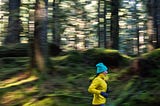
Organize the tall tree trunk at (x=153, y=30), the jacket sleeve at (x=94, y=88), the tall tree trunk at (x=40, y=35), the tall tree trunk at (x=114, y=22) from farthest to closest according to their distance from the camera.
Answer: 1. the tall tree trunk at (x=114, y=22)
2. the tall tree trunk at (x=153, y=30)
3. the tall tree trunk at (x=40, y=35)
4. the jacket sleeve at (x=94, y=88)

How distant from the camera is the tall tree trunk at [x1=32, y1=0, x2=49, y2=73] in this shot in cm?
1311

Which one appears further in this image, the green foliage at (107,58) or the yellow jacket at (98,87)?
the green foliage at (107,58)

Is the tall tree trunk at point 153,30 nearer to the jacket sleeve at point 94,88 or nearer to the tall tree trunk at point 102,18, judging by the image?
the jacket sleeve at point 94,88

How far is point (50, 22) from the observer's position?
14.5 m

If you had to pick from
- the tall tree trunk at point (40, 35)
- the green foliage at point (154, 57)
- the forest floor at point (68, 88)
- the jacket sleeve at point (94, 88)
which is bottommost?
the forest floor at point (68, 88)

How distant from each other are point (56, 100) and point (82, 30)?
30.6 metres

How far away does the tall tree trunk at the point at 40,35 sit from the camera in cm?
1311

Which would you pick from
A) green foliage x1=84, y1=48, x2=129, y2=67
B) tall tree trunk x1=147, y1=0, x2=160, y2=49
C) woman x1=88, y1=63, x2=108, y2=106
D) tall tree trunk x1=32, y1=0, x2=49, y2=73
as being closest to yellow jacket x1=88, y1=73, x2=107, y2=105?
woman x1=88, y1=63, x2=108, y2=106

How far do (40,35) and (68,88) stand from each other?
229 cm

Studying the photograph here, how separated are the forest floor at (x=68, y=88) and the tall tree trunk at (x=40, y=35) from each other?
656 mm

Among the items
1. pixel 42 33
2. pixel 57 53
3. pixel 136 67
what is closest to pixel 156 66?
pixel 136 67

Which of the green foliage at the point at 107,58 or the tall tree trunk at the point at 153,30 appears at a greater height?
the tall tree trunk at the point at 153,30

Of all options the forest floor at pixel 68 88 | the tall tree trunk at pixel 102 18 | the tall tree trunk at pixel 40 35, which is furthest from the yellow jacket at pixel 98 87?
the tall tree trunk at pixel 102 18

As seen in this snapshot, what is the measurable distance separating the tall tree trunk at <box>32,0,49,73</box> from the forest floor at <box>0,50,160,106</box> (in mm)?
656
